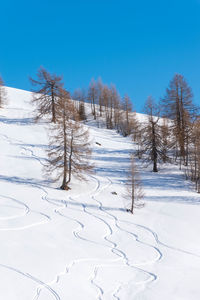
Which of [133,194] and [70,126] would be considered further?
[70,126]

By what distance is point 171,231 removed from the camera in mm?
12945

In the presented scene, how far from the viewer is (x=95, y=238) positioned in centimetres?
1138

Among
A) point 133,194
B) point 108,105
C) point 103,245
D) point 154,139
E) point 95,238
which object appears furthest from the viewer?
point 108,105

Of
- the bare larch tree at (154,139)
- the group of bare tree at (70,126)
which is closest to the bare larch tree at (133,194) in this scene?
the group of bare tree at (70,126)

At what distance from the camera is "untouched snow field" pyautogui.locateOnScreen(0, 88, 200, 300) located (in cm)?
756

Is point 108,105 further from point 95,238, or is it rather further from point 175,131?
point 95,238

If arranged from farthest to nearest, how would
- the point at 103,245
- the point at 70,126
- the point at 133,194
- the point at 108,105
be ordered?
the point at 108,105, the point at 70,126, the point at 133,194, the point at 103,245

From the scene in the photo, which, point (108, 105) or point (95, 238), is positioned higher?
point (108, 105)

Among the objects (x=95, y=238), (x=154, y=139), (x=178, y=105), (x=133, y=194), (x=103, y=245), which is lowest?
(x=103, y=245)

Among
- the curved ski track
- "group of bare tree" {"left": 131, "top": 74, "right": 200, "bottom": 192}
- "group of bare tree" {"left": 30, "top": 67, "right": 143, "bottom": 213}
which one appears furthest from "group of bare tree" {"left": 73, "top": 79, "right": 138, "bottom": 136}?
the curved ski track

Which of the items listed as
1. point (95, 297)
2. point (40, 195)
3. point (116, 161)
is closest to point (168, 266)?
point (95, 297)

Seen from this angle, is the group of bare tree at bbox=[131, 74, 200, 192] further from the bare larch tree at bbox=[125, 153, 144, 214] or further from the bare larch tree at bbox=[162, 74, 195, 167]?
the bare larch tree at bbox=[125, 153, 144, 214]

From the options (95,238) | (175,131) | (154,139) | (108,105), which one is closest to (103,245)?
(95,238)

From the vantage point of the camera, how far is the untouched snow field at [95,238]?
7.56 meters
